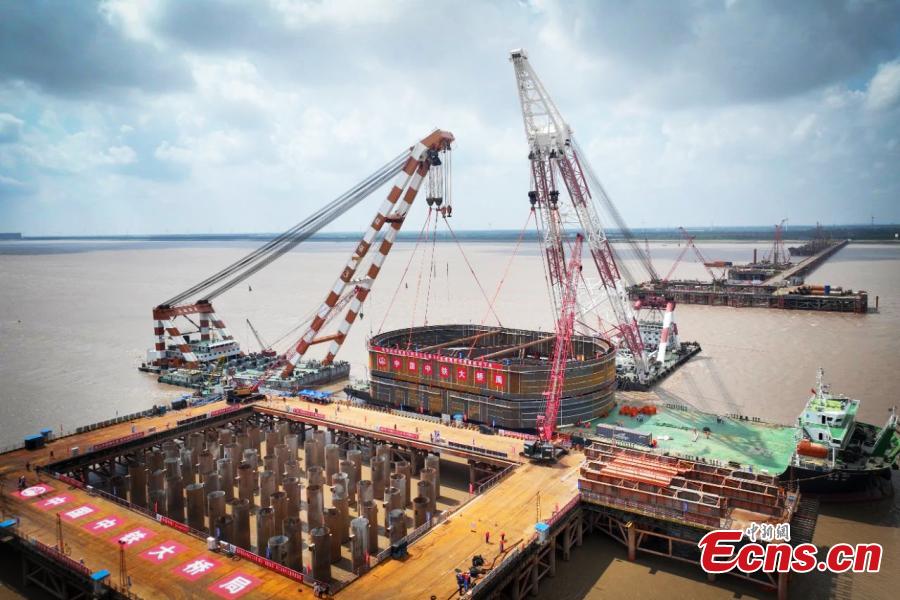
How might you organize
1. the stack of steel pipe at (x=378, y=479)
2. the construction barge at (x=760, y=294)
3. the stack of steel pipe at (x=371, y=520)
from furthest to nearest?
the construction barge at (x=760, y=294)
the stack of steel pipe at (x=378, y=479)
the stack of steel pipe at (x=371, y=520)

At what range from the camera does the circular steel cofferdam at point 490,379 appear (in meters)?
47.1

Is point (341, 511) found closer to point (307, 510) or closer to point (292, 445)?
point (307, 510)

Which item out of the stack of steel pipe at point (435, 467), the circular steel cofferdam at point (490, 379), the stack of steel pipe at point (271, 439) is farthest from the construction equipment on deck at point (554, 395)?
the stack of steel pipe at point (271, 439)

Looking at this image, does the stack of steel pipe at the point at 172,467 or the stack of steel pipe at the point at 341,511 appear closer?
the stack of steel pipe at the point at 341,511

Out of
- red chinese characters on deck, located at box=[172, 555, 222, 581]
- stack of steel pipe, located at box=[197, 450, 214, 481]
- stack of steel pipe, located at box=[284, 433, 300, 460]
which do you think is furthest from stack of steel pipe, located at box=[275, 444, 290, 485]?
red chinese characters on deck, located at box=[172, 555, 222, 581]

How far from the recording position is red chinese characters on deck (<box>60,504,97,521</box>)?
3020 cm

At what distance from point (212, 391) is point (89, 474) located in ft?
67.7

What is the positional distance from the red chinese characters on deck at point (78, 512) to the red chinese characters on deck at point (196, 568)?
28.2ft

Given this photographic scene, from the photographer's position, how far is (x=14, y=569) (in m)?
30.3

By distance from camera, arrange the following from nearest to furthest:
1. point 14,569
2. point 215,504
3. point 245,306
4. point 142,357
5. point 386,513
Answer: point 14,569, point 215,504, point 386,513, point 142,357, point 245,306

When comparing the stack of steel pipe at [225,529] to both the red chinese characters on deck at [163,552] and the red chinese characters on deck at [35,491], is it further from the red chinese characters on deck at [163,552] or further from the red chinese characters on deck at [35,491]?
the red chinese characters on deck at [35,491]

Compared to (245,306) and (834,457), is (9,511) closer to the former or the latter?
(834,457)

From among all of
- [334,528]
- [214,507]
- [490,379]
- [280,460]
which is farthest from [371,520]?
[490,379]

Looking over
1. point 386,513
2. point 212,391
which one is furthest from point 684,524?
point 212,391
